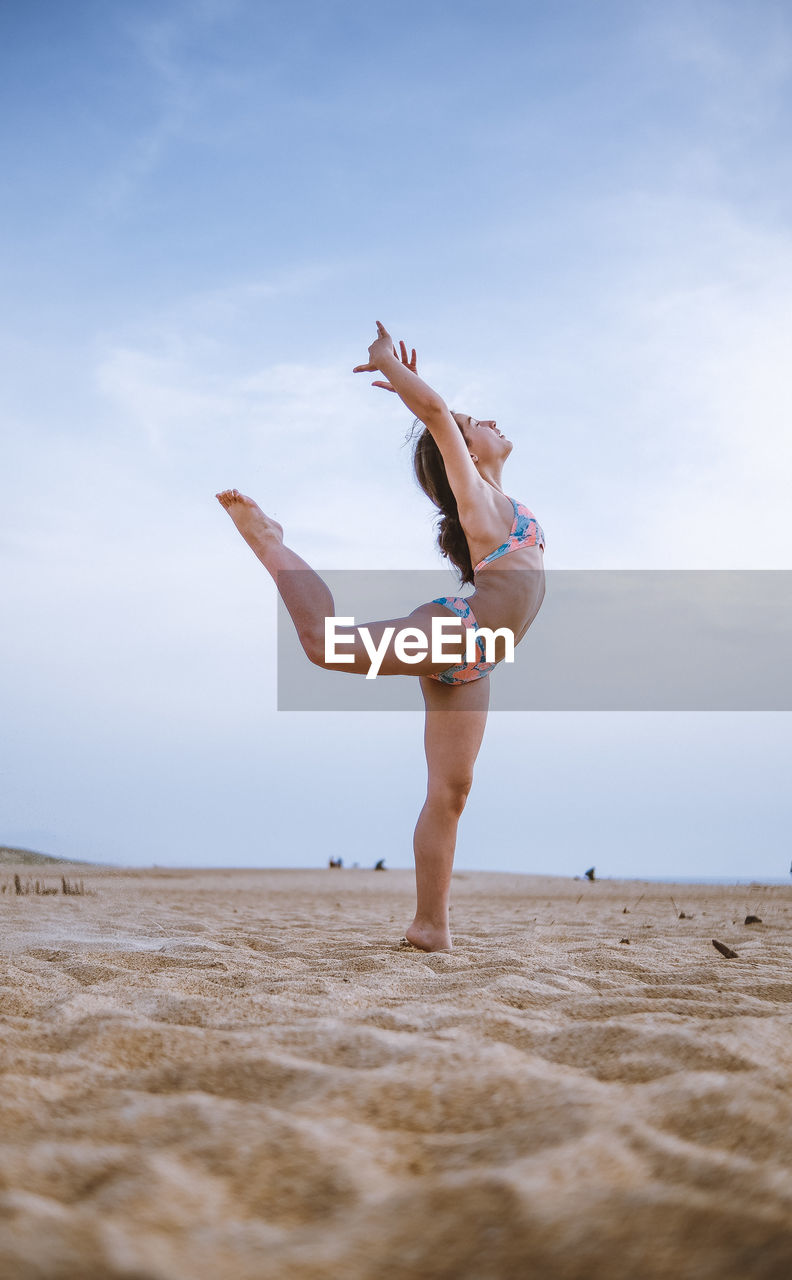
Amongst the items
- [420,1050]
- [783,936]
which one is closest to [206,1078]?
[420,1050]

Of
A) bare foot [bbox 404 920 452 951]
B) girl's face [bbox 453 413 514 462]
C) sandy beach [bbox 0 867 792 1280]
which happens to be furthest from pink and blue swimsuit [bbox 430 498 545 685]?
sandy beach [bbox 0 867 792 1280]

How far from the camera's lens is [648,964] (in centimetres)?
285

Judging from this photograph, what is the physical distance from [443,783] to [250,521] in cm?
129

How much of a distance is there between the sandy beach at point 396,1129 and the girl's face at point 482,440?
2.39 meters

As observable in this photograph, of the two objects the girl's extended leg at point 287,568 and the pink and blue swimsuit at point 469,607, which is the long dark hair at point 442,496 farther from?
the girl's extended leg at point 287,568

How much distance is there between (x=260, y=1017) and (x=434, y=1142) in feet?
2.70

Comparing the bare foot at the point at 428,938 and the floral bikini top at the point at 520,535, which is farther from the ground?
the floral bikini top at the point at 520,535

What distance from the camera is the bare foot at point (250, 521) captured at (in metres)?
3.43

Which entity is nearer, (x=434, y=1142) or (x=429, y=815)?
(x=434, y=1142)

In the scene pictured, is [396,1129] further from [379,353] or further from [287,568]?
[379,353]

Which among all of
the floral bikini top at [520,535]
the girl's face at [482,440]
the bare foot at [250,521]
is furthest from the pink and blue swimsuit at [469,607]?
the bare foot at [250,521]

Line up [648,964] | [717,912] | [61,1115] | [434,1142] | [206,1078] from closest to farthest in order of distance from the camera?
1. [434,1142]
2. [61,1115]
3. [206,1078]
4. [648,964]
5. [717,912]

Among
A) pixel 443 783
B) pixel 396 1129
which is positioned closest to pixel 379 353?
pixel 443 783

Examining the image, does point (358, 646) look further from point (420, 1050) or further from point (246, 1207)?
point (246, 1207)
